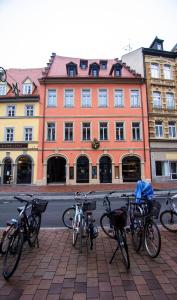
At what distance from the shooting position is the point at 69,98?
80.5 feet

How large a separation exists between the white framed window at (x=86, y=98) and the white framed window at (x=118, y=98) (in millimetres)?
3097

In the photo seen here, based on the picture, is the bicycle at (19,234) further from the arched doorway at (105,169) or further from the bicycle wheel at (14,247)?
the arched doorway at (105,169)

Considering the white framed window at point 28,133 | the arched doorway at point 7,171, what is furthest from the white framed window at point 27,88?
the arched doorway at point 7,171

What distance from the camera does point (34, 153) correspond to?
76.6 feet

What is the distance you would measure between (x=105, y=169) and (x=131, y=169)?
117 inches

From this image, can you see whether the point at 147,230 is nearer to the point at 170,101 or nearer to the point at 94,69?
the point at 170,101

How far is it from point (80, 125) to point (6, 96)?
946cm

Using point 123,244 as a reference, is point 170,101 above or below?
above

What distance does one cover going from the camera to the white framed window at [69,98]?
24.4 meters

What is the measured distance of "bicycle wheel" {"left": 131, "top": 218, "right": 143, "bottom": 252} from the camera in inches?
167

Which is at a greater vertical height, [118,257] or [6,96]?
[6,96]

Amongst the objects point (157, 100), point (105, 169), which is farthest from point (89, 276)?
point (157, 100)

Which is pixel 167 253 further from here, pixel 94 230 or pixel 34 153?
pixel 34 153

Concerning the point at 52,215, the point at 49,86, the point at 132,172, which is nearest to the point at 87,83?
the point at 49,86
